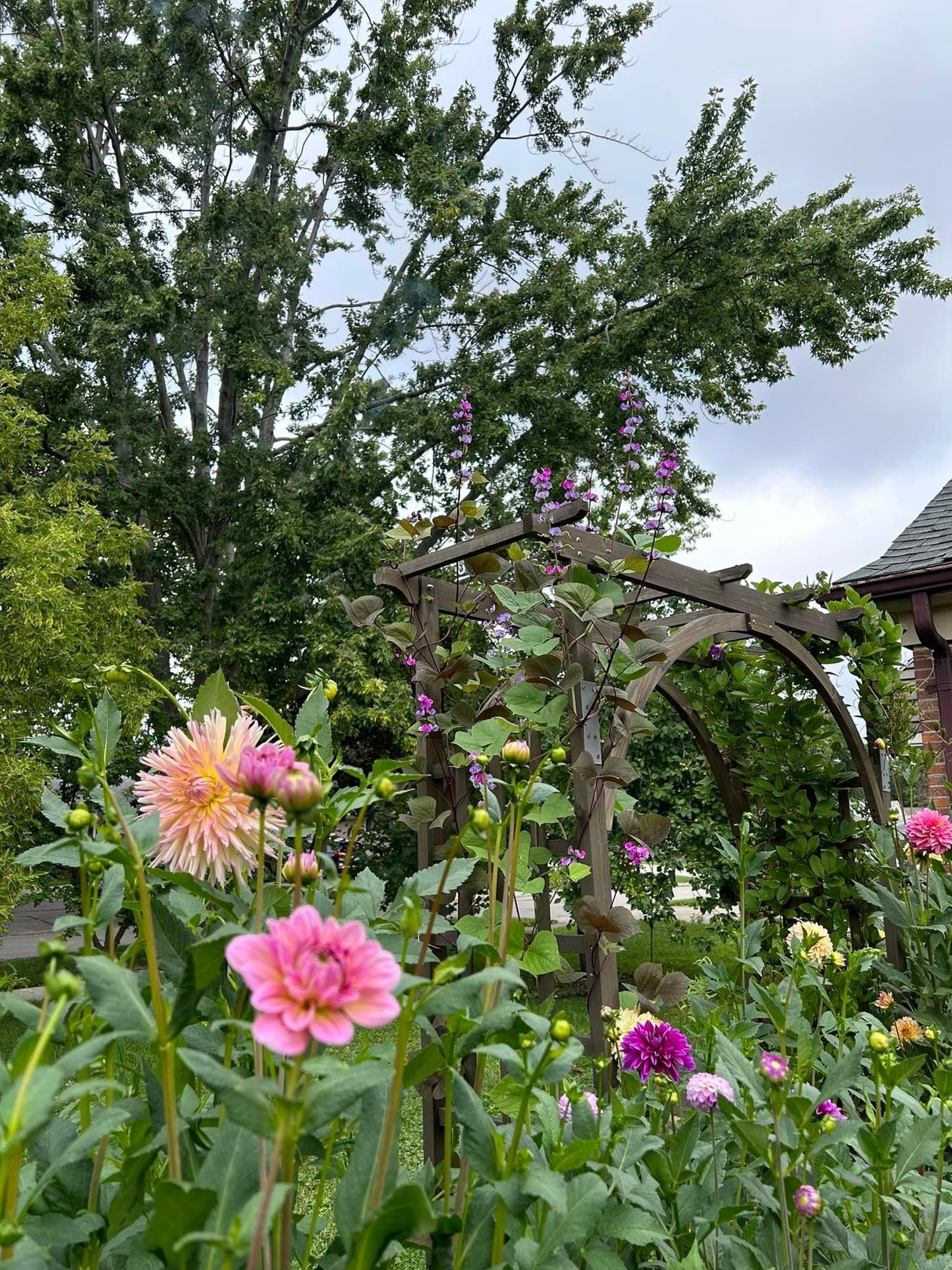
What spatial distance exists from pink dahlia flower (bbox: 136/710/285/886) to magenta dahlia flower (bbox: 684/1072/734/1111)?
0.56m

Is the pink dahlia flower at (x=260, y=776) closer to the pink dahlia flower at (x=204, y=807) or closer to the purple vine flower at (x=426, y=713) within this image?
the pink dahlia flower at (x=204, y=807)

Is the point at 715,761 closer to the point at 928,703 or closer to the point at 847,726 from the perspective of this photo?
the point at 847,726

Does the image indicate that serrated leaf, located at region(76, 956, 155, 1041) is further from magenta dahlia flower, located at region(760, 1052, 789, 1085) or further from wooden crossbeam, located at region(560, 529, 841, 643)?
wooden crossbeam, located at region(560, 529, 841, 643)

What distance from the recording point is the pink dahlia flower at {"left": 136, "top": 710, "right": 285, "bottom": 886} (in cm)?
64

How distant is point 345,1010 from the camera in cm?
39

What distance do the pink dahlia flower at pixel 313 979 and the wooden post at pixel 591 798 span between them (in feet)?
5.76

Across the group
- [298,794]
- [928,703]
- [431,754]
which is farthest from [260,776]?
[928,703]

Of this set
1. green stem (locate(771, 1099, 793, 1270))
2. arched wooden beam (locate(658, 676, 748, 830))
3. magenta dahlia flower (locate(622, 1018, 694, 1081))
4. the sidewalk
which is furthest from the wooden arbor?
the sidewalk

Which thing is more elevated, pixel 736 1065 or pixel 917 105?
pixel 917 105

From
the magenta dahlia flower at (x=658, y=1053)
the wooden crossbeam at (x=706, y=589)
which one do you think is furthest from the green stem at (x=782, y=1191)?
the wooden crossbeam at (x=706, y=589)

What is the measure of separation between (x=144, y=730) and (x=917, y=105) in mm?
7979

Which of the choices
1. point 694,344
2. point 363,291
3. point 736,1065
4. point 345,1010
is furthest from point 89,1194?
point 363,291

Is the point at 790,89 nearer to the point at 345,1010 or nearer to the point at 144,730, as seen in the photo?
the point at 144,730

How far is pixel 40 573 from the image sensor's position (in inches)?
228
